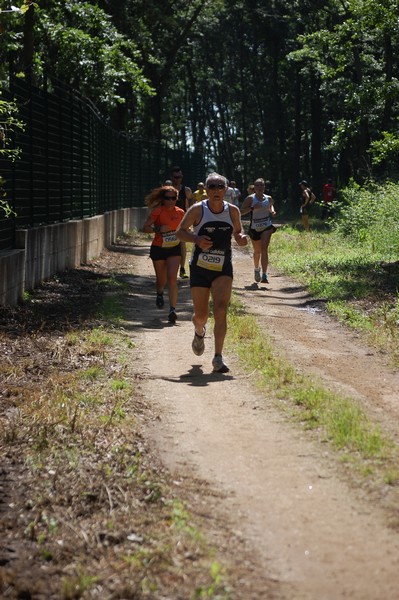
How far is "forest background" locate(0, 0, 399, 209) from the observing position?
75.7 feet

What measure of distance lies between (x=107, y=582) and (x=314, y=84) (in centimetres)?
5013

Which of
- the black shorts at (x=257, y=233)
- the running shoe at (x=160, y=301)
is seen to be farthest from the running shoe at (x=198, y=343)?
the black shorts at (x=257, y=233)

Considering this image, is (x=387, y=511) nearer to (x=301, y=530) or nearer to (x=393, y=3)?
(x=301, y=530)

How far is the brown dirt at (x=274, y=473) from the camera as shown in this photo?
4863 millimetres

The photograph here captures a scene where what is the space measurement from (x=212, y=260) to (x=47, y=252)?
6998mm

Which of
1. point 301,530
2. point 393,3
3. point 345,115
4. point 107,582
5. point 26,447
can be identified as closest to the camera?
point 107,582

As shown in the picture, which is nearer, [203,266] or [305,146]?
[203,266]

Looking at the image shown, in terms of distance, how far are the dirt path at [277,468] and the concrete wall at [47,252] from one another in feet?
6.39

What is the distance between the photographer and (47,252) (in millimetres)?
16484

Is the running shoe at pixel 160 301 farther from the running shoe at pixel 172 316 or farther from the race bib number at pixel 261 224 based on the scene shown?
the race bib number at pixel 261 224

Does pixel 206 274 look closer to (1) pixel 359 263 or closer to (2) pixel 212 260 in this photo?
(2) pixel 212 260

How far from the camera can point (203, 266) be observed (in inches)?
392

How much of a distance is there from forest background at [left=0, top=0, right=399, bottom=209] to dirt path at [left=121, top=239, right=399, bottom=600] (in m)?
3.05

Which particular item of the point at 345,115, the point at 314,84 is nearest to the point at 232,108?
the point at 314,84
